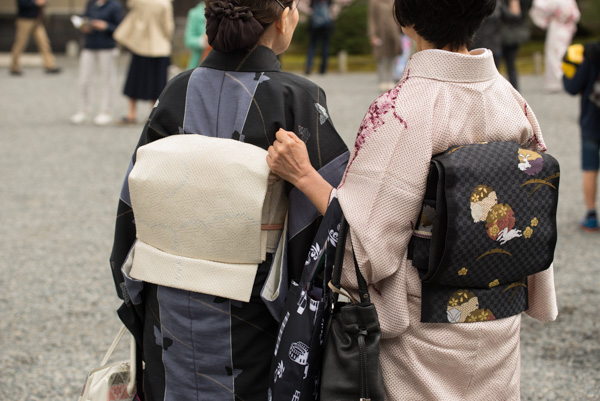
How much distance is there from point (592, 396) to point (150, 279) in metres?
2.09

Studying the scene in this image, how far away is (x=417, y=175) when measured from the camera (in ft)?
5.77

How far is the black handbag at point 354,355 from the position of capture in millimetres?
1761

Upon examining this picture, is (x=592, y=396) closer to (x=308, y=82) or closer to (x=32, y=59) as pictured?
(x=308, y=82)

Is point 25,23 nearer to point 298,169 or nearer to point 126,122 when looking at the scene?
point 126,122

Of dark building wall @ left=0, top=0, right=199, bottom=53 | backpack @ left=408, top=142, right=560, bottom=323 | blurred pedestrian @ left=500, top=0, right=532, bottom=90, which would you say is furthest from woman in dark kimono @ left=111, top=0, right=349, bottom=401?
dark building wall @ left=0, top=0, right=199, bottom=53

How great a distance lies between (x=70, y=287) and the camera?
448 centimetres

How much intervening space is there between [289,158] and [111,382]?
2.89ft

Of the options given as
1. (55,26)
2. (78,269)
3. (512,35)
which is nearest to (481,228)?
(78,269)

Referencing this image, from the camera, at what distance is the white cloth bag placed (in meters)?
2.19

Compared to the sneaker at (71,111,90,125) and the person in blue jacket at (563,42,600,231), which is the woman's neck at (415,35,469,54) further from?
the sneaker at (71,111,90,125)

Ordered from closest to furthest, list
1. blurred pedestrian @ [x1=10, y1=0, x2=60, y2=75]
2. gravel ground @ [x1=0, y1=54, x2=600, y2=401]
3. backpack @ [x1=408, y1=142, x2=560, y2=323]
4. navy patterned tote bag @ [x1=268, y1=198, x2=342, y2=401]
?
backpack @ [x1=408, y1=142, x2=560, y2=323] → navy patterned tote bag @ [x1=268, y1=198, x2=342, y2=401] → gravel ground @ [x1=0, y1=54, x2=600, y2=401] → blurred pedestrian @ [x1=10, y1=0, x2=60, y2=75]

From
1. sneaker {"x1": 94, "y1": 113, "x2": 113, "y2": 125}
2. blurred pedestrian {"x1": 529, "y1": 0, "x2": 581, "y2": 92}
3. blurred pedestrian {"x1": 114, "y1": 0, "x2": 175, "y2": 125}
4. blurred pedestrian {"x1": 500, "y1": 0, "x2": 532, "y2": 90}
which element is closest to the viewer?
blurred pedestrian {"x1": 114, "y1": 0, "x2": 175, "y2": 125}

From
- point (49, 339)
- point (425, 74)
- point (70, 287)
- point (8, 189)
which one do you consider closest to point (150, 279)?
point (425, 74)

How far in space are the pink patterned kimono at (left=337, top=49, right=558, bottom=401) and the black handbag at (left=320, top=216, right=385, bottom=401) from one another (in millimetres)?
57
